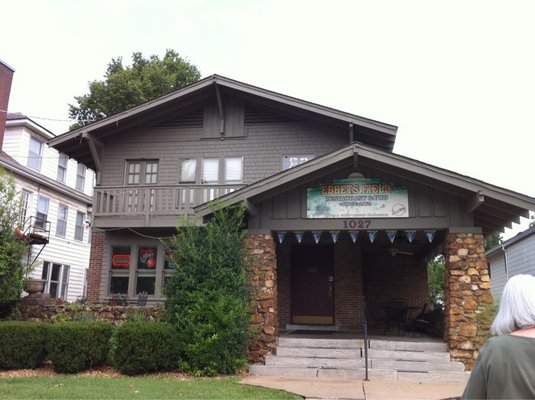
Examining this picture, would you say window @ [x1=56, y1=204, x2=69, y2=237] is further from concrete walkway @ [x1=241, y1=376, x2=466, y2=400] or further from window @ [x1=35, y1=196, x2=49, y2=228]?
concrete walkway @ [x1=241, y1=376, x2=466, y2=400]

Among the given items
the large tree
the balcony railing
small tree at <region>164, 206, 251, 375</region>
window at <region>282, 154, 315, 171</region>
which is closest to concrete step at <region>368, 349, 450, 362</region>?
small tree at <region>164, 206, 251, 375</region>

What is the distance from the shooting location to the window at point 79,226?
24078mm

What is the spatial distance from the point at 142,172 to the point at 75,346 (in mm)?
6920

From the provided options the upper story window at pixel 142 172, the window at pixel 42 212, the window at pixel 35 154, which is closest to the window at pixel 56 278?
the window at pixel 42 212

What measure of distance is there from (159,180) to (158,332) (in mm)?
6636

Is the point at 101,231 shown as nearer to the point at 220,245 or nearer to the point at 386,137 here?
the point at 220,245

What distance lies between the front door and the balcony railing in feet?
8.91

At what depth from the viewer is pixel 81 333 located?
891cm

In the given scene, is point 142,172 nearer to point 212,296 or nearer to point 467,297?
point 212,296

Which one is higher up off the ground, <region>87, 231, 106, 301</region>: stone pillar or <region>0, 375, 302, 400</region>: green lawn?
<region>87, 231, 106, 301</region>: stone pillar

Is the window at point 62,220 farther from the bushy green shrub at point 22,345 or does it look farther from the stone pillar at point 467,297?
the stone pillar at point 467,297

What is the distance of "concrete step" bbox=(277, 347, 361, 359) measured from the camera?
9258 millimetres

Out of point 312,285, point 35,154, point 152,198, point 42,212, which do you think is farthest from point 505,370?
point 42,212

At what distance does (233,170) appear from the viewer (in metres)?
14.3
